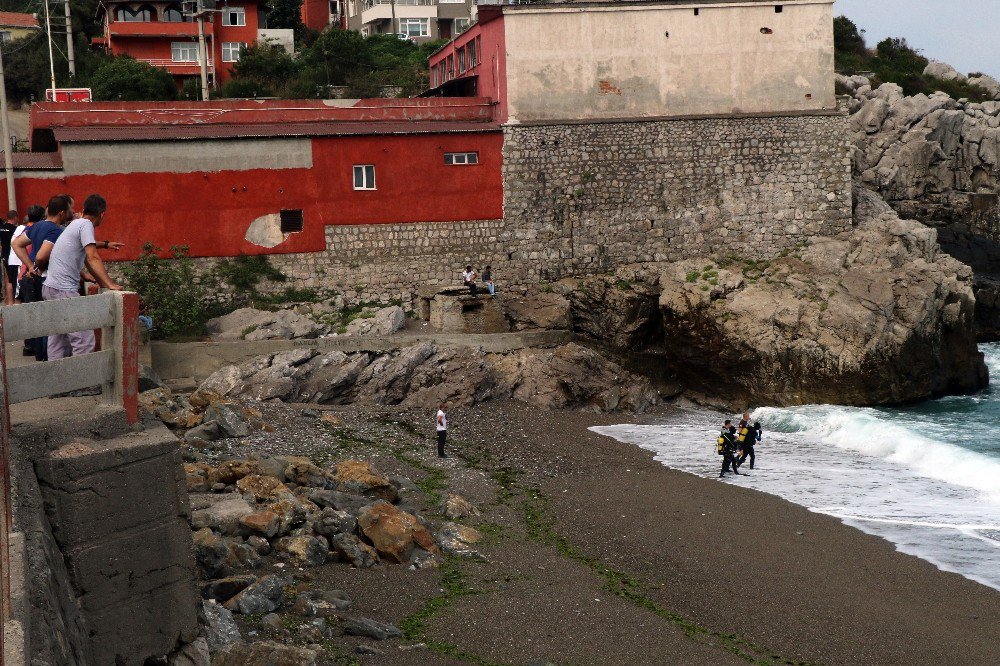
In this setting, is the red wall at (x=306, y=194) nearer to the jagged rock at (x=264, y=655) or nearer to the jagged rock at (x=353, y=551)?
the jagged rock at (x=353, y=551)

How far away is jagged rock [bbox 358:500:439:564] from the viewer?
13.0m

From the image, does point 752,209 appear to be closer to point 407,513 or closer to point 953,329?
point 953,329

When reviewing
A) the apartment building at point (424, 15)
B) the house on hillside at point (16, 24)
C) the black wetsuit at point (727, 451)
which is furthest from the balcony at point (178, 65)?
the black wetsuit at point (727, 451)

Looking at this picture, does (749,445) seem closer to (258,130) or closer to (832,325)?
(832,325)

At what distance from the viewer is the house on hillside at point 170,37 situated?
159ft

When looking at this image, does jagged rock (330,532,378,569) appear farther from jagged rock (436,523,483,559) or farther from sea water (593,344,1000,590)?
sea water (593,344,1000,590)

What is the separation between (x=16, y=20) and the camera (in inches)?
2307

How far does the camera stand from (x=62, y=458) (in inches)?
273

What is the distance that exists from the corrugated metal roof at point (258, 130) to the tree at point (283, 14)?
28101mm

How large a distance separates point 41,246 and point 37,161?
1837cm

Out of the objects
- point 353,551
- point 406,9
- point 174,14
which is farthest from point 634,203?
point 406,9

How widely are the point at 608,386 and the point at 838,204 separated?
9166mm

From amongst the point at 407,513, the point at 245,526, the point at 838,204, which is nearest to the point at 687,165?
the point at 838,204

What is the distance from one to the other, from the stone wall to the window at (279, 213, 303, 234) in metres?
1.10
